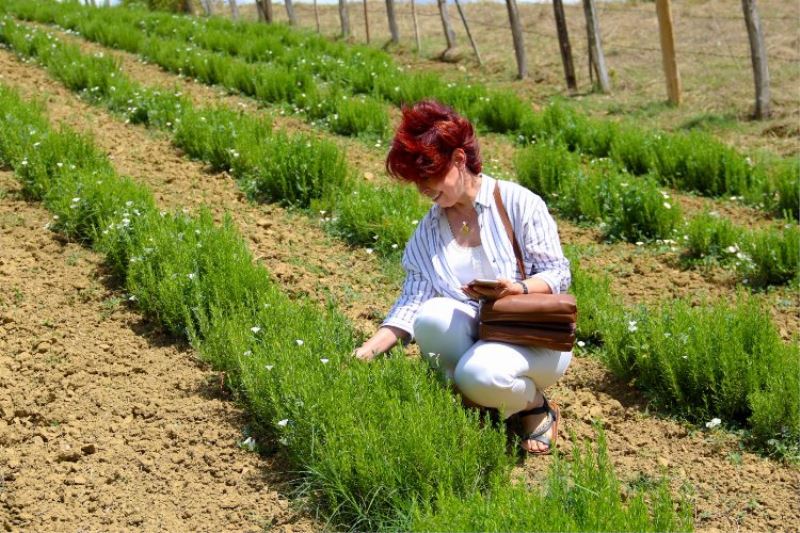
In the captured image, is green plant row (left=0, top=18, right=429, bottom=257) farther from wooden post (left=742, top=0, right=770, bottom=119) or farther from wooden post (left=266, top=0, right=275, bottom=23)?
wooden post (left=266, top=0, right=275, bottom=23)

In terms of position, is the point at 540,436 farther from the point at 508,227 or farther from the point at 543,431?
the point at 508,227

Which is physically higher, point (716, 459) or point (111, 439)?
point (111, 439)

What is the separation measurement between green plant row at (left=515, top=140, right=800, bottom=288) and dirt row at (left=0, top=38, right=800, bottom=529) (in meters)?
0.34

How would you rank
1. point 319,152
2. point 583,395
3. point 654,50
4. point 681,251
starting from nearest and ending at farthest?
point 583,395
point 681,251
point 319,152
point 654,50

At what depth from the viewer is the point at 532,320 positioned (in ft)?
11.7

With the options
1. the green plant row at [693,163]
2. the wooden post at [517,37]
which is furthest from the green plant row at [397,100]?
the wooden post at [517,37]

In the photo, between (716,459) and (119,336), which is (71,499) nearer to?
(119,336)

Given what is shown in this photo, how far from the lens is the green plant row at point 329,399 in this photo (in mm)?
3209

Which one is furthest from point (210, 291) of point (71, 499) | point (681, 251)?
point (681, 251)

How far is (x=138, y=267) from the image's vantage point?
5055 mm

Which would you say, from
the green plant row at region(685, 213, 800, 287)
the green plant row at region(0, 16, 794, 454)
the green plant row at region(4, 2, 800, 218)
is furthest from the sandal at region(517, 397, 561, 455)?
the green plant row at region(4, 2, 800, 218)

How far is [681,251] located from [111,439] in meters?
3.68

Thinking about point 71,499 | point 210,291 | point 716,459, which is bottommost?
point 716,459

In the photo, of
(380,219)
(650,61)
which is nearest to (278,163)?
(380,219)
